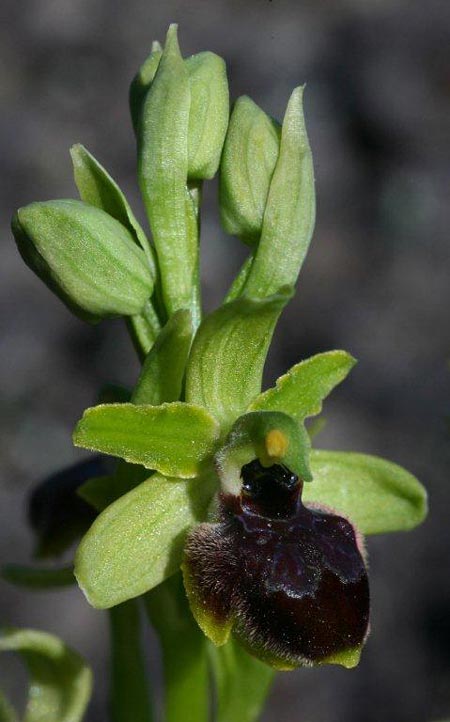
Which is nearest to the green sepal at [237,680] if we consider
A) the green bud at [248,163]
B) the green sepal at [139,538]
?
the green sepal at [139,538]

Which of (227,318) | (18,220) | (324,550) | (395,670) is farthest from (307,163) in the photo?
(395,670)

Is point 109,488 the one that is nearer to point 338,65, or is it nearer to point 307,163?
point 307,163

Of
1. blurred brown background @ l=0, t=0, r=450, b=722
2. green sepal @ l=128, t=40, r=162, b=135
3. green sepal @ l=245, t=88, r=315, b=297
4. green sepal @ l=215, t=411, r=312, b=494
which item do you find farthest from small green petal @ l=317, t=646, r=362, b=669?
blurred brown background @ l=0, t=0, r=450, b=722

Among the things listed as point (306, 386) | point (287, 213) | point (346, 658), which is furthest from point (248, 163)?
point (346, 658)

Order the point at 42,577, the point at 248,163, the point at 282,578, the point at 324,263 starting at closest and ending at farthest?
the point at 282,578 → the point at 248,163 → the point at 42,577 → the point at 324,263

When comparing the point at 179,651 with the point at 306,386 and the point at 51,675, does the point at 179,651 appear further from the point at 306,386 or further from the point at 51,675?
the point at 306,386

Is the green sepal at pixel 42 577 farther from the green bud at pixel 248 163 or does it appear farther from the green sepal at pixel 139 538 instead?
the green bud at pixel 248 163

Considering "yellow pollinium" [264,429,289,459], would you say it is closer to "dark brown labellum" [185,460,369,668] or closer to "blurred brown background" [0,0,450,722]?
"dark brown labellum" [185,460,369,668]
